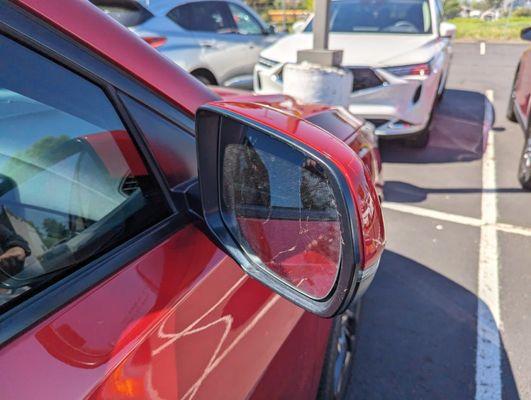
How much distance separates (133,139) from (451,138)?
618 centimetres

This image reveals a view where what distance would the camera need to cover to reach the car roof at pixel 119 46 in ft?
3.05

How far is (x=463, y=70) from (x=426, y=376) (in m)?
12.2

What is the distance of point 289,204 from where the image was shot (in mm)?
1058

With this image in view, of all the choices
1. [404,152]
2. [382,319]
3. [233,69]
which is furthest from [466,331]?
[233,69]

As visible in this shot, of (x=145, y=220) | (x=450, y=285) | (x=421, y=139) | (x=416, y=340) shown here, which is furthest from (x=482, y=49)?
(x=145, y=220)

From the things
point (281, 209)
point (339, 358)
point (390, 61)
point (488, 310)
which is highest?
point (281, 209)

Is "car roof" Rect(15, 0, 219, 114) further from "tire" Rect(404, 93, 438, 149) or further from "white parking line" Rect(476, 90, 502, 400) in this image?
"tire" Rect(404, 93, 438, 149)

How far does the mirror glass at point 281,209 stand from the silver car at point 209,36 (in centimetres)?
456

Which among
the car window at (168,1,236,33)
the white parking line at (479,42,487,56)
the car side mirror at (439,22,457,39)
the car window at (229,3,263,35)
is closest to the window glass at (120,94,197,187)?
the car window at (168,1,236,33)

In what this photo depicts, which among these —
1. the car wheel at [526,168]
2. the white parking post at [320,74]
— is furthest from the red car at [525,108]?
the white parking post at [320,74]

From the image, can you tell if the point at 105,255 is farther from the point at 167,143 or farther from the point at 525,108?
the point at 525,108

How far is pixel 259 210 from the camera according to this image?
1.10 m

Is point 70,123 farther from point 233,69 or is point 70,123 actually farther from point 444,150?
point 233,69

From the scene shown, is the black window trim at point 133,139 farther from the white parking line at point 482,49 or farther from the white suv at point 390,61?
the white parking line at point 482,49
